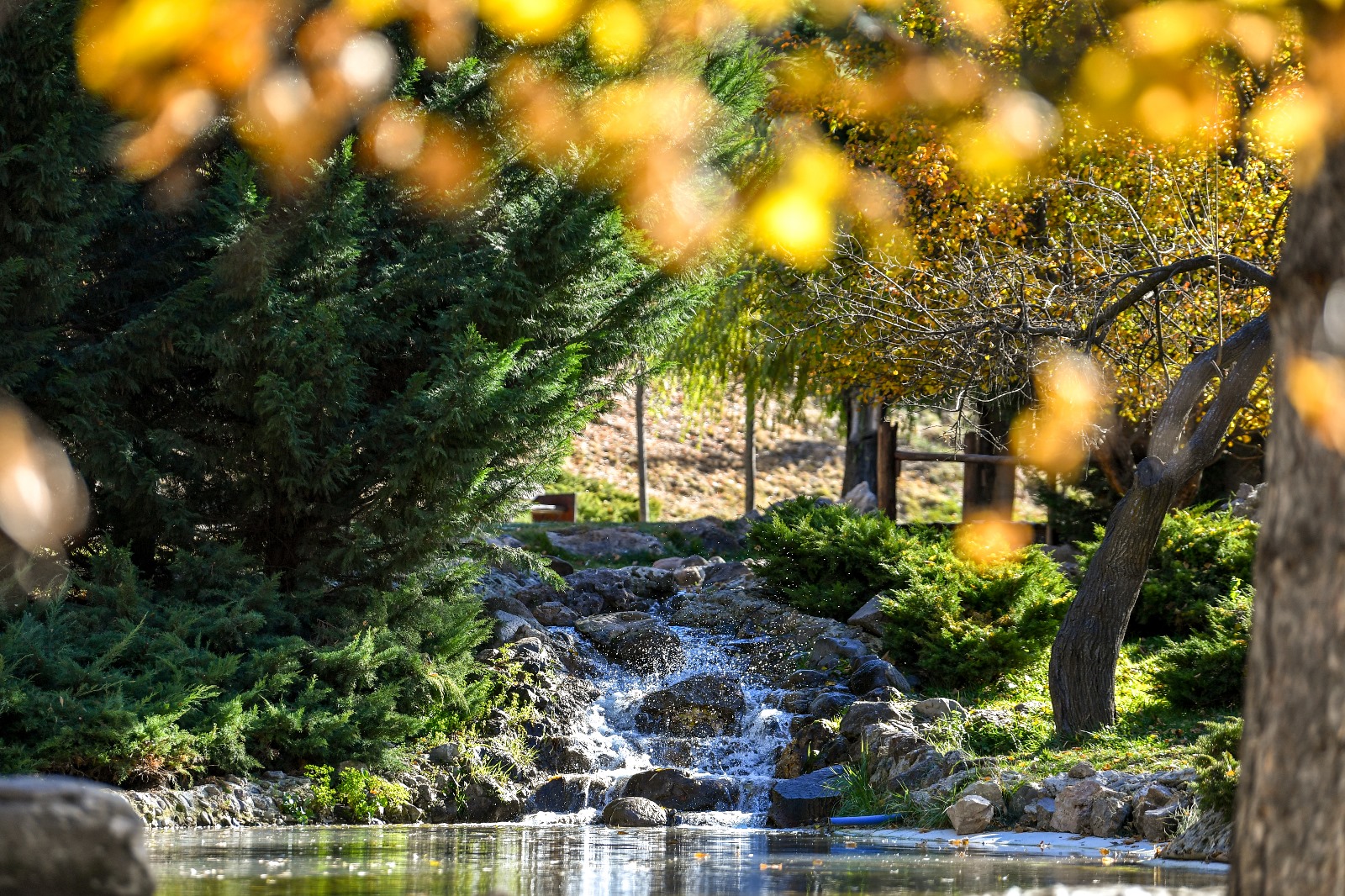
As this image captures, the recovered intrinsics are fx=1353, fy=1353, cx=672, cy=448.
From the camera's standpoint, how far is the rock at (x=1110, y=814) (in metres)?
7.98

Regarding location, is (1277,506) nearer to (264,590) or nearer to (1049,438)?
(264,590)

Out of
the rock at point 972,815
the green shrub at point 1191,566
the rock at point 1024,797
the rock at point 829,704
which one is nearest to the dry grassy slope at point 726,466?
the green shrub at point 1191,566

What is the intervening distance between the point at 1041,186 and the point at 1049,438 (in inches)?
114

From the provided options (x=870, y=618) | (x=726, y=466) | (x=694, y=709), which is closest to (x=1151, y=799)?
(x=694, y=709)

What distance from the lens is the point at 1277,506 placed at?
3.72 metres

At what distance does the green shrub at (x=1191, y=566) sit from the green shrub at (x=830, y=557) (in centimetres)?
212

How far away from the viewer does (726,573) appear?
1653 cm

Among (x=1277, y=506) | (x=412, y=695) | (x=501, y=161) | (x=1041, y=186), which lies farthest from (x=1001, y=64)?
(x=1277, y=506)

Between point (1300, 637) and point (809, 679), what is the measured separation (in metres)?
9.28

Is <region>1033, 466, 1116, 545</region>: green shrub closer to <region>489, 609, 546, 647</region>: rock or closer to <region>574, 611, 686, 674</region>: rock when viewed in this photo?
<region>574, 611, 686, 674</region>: rock

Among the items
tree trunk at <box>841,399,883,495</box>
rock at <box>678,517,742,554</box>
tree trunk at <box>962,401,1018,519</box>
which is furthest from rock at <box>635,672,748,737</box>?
tree trunk at <box>841,399,883,495</box>

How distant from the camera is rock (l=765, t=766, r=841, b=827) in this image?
974 centimetres

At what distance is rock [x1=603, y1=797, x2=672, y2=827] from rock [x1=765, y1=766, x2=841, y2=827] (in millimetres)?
785

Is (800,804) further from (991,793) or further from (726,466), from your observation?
(726,466)
